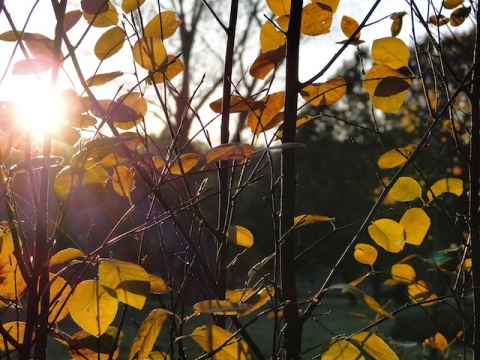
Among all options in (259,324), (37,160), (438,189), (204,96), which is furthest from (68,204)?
(204,96)

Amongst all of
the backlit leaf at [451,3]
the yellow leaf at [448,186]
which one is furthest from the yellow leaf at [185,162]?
the backlit leaf at [451,3]

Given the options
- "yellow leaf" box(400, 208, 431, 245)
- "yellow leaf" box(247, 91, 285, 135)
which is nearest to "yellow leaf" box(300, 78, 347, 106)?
"yellow leaf" box(247, 91, 285, 135)

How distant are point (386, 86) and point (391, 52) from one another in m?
0.08

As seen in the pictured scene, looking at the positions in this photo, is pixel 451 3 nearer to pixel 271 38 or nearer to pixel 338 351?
pixel 271 38

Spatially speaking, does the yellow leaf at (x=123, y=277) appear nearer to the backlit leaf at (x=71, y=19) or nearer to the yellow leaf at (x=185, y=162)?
the yellow leaf at (x=185, y=162)

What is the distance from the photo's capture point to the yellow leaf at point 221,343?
71 cm

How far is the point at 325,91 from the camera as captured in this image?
36.0 inches

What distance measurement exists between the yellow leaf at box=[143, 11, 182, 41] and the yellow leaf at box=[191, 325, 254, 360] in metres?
0.41

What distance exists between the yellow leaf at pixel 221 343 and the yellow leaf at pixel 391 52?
1.65 feet

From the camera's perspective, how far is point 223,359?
0.72 m

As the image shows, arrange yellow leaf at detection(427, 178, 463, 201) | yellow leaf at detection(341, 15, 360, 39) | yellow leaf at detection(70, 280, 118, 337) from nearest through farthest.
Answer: yellow leaf at detection(70, 280, 118, 337), yellow leaf at detection(341, 15, 360, 39), yellow leaf at detection(427, 178, 463, 201)

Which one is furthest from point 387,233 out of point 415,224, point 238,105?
point 238,105

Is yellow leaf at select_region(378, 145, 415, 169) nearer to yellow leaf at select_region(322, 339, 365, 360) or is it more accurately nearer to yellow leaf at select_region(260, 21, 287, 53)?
yellow leaf at select_region(260, 21, 287, 53)

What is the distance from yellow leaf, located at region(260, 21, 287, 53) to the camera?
3.05ft
